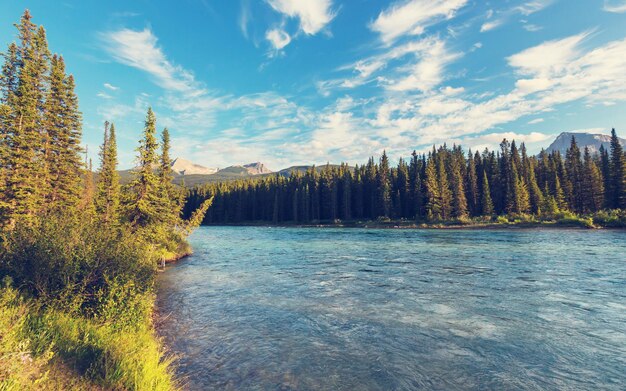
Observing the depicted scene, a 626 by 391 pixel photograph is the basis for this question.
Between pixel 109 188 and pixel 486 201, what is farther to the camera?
pixel 486 201

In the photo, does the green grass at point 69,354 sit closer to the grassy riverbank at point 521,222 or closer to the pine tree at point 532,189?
the grassy riverbank at point 521,222

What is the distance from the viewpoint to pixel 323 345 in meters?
12.6

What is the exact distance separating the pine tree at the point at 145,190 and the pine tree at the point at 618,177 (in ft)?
343

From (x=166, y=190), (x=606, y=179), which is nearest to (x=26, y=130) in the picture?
(x=166, y=190)

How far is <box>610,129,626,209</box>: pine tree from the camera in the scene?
267 feet

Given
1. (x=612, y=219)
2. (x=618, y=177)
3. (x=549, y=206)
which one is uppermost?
(x=618, y=177)

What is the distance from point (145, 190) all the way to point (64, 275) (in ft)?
58.0

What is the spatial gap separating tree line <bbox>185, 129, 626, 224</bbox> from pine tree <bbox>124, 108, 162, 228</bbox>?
8369 cm

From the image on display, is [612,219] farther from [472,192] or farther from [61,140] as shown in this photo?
[61,140]

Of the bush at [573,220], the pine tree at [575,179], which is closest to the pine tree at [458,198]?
the bush at [573,220]

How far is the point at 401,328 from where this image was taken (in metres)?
14.3

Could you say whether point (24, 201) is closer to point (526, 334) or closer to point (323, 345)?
point (323, 345)

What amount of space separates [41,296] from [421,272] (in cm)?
2412

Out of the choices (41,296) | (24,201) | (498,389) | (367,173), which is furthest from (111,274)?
(367,173)
